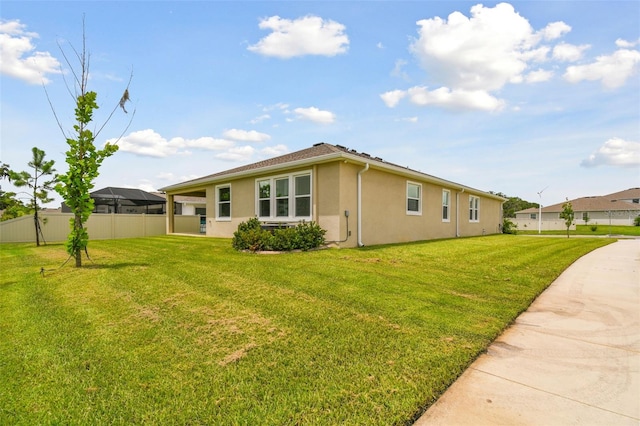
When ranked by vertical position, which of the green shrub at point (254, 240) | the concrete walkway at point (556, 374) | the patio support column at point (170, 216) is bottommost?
the concrete walkway at point (556, 374)

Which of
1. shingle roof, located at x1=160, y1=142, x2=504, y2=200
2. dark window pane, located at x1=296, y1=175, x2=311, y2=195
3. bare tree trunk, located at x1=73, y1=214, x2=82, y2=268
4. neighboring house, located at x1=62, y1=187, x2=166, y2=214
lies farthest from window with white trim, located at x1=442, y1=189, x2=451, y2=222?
neighboring house, located at x1=62, y1=187, x2=166, y2=214

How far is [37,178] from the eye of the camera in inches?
544

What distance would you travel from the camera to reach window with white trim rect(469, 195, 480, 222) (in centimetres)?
1884

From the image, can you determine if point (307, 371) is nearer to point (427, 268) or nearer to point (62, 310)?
point (62, 310)

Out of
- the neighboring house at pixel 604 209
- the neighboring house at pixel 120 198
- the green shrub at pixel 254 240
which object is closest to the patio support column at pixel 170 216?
the neighboring house at pixel 120 198

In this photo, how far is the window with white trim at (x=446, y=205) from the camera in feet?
51.6

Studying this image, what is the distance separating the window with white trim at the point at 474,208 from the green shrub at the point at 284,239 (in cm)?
1255

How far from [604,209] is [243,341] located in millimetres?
58584

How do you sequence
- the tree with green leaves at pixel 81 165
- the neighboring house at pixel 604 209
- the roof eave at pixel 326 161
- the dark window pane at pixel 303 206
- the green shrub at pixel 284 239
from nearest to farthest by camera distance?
the tree with green leaves at pixel 81 165
the green shrub at pixel 284 239
the roof eave at pixel 326 161
the dark window pane at pixel 303 206
the neighboring house at pixel 604 209

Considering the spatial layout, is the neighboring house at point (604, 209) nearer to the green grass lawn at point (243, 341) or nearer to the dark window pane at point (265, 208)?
A: the dark window pane at point (265, 208)

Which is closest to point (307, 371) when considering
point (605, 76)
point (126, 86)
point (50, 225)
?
point (126, 86)

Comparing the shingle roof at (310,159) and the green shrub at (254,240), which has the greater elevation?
the shingle roof at (310,159)

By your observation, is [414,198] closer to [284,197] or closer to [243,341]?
[284,197]

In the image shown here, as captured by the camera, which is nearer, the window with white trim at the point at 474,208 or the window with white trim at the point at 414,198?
the window with white trim at the point at 414,198
